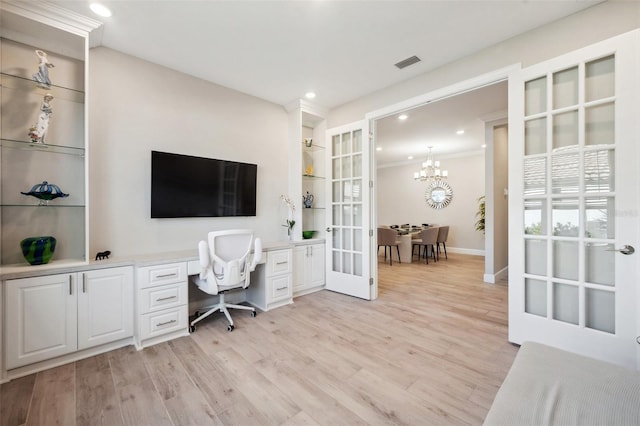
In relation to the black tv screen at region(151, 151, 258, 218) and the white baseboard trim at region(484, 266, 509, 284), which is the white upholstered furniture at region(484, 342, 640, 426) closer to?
the black tv screen at region(151, 151, 258, 218)

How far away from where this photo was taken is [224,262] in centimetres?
268

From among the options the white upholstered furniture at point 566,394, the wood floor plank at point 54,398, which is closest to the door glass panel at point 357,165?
the white upholstered furniture at point 566,394

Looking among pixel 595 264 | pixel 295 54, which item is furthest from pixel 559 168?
pixel 295 54

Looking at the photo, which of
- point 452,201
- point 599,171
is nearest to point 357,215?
point 599,171

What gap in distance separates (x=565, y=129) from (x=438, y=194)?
6.09 m

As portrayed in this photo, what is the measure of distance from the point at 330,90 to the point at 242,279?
8.73ft

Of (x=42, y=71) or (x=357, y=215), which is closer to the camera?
(x=42, y=71)

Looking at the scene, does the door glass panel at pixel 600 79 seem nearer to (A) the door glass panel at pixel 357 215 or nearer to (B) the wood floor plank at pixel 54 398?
(A) the door glass panel at pixel 357 215

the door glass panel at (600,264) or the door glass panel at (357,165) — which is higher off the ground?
the door glass panel at (357,165)

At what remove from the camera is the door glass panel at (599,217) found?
6.44 ft

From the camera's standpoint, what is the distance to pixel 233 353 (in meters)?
2.29

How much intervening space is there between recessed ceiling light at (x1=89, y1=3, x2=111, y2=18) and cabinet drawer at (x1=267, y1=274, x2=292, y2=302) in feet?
9.56

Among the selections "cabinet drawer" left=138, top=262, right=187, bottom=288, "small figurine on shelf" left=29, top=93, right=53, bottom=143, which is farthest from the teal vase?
"small figurine on shelf" left=29, top=93, right=53, bottom=143

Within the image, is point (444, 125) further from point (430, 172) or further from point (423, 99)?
point (430, 172)
